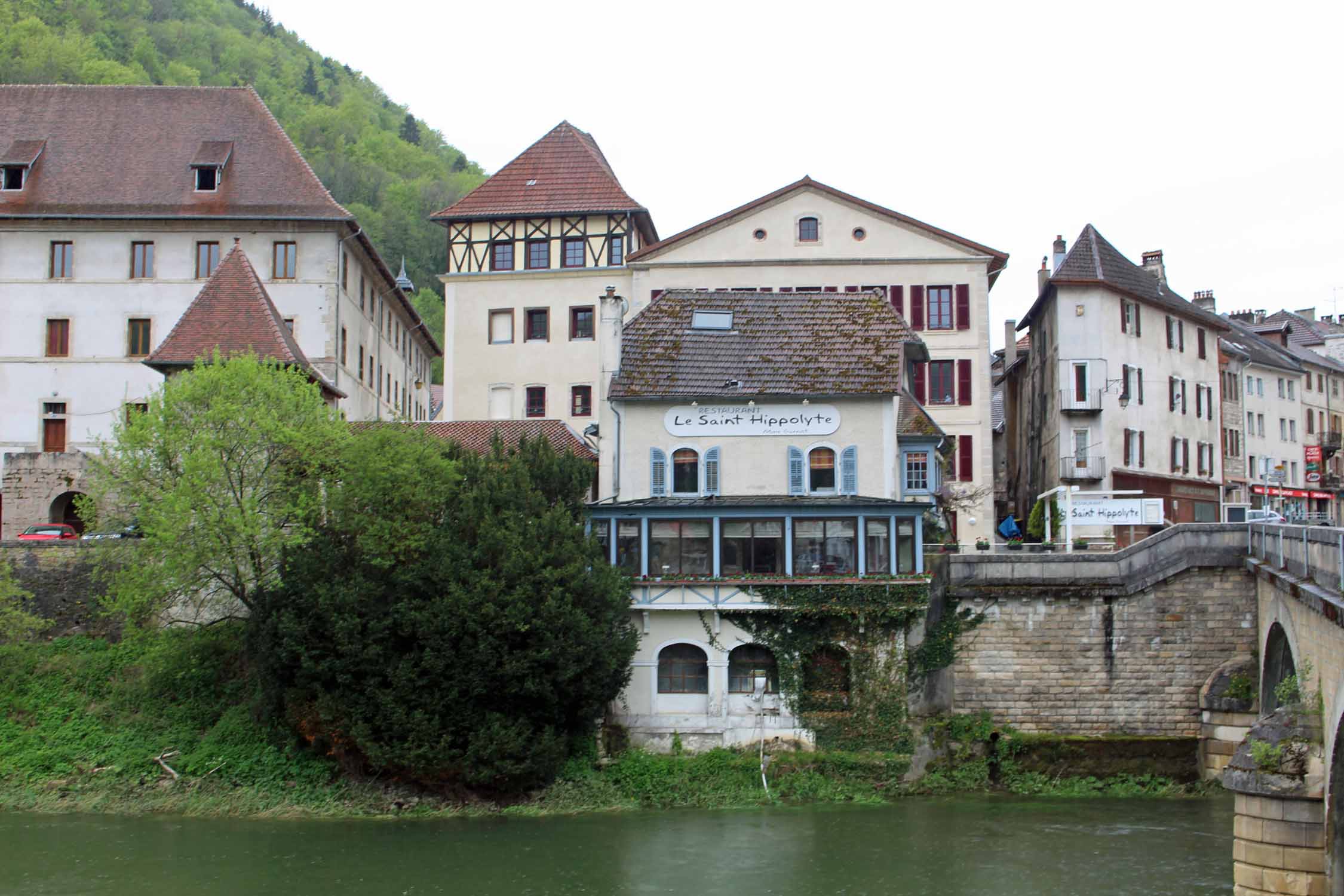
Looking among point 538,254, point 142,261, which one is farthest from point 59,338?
point 538,254

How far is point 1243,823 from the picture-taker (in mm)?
20156

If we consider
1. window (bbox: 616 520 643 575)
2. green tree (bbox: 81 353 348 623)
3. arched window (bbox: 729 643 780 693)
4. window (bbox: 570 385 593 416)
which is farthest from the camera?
window (bbox: 570 385 593 416)

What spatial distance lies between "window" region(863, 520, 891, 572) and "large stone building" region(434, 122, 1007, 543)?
36.9 feet

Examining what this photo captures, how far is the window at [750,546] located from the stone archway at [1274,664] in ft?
32.1

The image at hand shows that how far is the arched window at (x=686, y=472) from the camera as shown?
106ft

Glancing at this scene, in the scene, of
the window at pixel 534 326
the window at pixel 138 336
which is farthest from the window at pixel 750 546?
the window at pixel 138 336

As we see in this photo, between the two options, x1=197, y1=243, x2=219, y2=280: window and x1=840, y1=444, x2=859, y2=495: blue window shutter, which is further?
x1=197, y1=243, x2=219, y2=280: window

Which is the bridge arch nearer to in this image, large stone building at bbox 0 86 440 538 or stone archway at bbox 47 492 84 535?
large stone building at bbox 0 86 440 538

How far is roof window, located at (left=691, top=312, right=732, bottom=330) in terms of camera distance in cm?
3388

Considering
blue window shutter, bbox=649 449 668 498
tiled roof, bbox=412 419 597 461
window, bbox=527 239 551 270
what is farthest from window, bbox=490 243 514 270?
blue window shutter, bbox=649 449 668 498

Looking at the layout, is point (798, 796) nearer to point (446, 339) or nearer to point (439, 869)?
point (439, 869)

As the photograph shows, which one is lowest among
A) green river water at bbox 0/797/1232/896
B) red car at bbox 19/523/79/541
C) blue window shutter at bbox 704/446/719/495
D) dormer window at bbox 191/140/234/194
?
green river water at bbox 0/797/1232/896

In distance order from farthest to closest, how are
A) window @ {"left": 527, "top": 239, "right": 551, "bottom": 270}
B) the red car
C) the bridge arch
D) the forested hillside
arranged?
the forested hillside, window @ {"left": 527, "top": 239, "right": 551, "bottom": 270}, the red car, the bridge arch

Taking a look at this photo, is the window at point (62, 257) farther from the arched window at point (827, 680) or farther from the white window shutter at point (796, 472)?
the arched window at point (827, 680)
